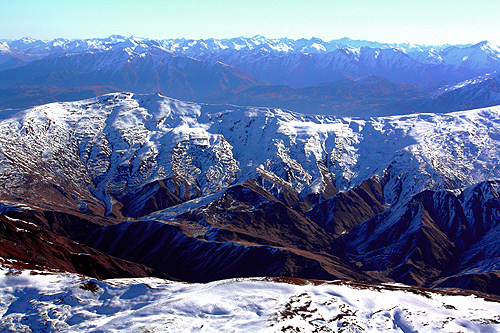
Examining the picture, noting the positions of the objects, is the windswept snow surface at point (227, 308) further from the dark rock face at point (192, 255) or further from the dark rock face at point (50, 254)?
the dark rock face at point (192, 255)

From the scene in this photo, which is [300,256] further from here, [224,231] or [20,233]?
[20,233]

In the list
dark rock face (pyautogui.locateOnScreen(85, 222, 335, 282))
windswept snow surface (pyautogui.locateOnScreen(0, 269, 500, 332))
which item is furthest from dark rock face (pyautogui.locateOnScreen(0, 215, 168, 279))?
dark rock face (pyautogui.locateOnScreen(85, 222, 335, 282))

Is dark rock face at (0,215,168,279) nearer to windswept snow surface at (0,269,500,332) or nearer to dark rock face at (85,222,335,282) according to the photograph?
windswept snow surface at (0,269,500,332)

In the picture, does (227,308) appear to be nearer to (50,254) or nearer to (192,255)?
(50,254)

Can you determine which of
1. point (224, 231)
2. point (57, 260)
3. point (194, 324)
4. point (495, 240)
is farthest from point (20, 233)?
point (495, 240)

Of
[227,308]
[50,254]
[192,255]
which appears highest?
[227,308]

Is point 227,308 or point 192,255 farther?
point 192,255

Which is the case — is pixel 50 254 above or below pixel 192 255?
above

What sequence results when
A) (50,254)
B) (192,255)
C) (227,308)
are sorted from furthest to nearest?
(192,255) < (50,254) < (227,308)

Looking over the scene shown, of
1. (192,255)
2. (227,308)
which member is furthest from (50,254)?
(192,255)
